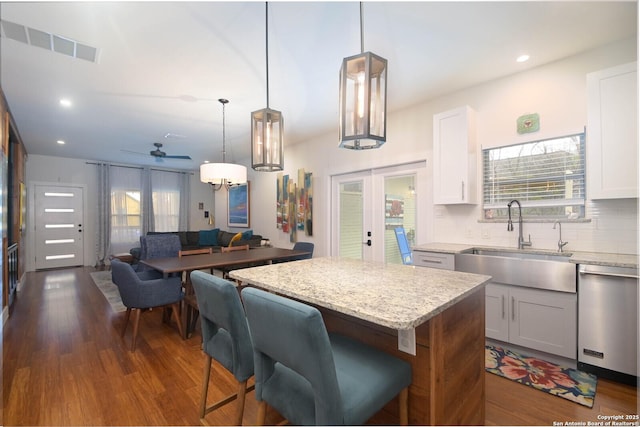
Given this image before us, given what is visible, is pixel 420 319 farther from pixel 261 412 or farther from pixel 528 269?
pixel 528 269

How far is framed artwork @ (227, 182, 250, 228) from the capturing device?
7.08 metres

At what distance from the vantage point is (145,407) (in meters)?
1.86

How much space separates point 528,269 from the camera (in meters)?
2.37

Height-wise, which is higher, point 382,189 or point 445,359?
point 382,189

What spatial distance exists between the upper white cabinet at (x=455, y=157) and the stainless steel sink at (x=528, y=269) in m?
0.72

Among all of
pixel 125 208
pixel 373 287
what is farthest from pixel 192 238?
pixel 373 287

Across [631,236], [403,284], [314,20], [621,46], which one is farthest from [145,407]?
[621,46]

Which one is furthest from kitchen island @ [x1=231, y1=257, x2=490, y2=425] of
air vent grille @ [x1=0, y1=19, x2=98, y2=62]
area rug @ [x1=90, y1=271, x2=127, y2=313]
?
area rug @ [x1=90, y1=271, x2=127, y2=313]

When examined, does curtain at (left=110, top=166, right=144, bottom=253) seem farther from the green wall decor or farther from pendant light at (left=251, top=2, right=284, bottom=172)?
the green wall decor

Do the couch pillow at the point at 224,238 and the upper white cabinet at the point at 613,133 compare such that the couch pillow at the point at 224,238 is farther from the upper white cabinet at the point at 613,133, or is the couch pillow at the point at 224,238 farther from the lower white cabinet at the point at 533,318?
the upper white cabinet at the point at 613,133

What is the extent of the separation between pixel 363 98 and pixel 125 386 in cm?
255

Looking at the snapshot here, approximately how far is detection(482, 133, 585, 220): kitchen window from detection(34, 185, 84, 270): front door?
8672mm

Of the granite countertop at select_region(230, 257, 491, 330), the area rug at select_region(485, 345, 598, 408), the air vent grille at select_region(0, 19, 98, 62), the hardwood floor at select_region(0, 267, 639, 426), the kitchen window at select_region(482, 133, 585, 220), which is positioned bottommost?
the hardwood floor at select_region(0, 267, 639, 426)

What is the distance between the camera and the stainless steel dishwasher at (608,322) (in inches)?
77.8
